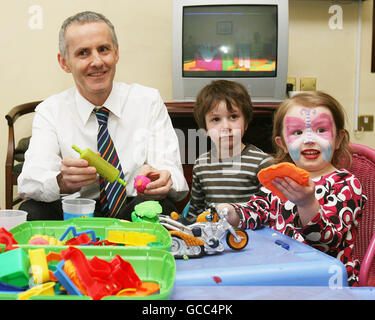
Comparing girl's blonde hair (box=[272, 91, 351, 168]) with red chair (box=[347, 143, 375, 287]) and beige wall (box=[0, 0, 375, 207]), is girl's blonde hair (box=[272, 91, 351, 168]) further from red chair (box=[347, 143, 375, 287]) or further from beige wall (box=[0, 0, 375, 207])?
beige wall (box=[0, 0, 375, 207])

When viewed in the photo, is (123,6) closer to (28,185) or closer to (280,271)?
(28,185)

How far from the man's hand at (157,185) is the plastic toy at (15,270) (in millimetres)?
728

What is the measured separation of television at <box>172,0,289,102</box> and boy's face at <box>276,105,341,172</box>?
1544 millimetres

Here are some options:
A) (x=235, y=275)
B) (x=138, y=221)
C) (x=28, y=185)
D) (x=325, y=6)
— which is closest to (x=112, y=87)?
(x=28, y=185)

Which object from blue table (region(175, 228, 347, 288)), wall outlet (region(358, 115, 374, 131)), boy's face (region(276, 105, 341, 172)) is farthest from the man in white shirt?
wall outlet (region(358, 115, 374, 131))

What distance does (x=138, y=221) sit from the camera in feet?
3.05

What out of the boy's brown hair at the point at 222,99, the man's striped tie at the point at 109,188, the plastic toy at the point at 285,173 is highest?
the boy's brown hair at the point at 222,99

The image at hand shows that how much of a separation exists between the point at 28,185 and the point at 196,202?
0.62 metres

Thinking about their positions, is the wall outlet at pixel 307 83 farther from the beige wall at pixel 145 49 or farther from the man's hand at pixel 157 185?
the man's hand at pixel 157 185

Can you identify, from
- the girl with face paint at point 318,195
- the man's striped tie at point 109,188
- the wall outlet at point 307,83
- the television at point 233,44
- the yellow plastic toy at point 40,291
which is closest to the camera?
the yellow plastic toy at point 40,291

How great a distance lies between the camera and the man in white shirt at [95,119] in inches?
63.4

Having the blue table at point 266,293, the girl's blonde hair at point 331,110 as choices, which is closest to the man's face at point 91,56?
the girl's blonde hair at point 331,110

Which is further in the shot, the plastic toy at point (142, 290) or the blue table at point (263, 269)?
the blue table at point (263, 269)

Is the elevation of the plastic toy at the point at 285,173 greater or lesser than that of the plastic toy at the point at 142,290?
greater
